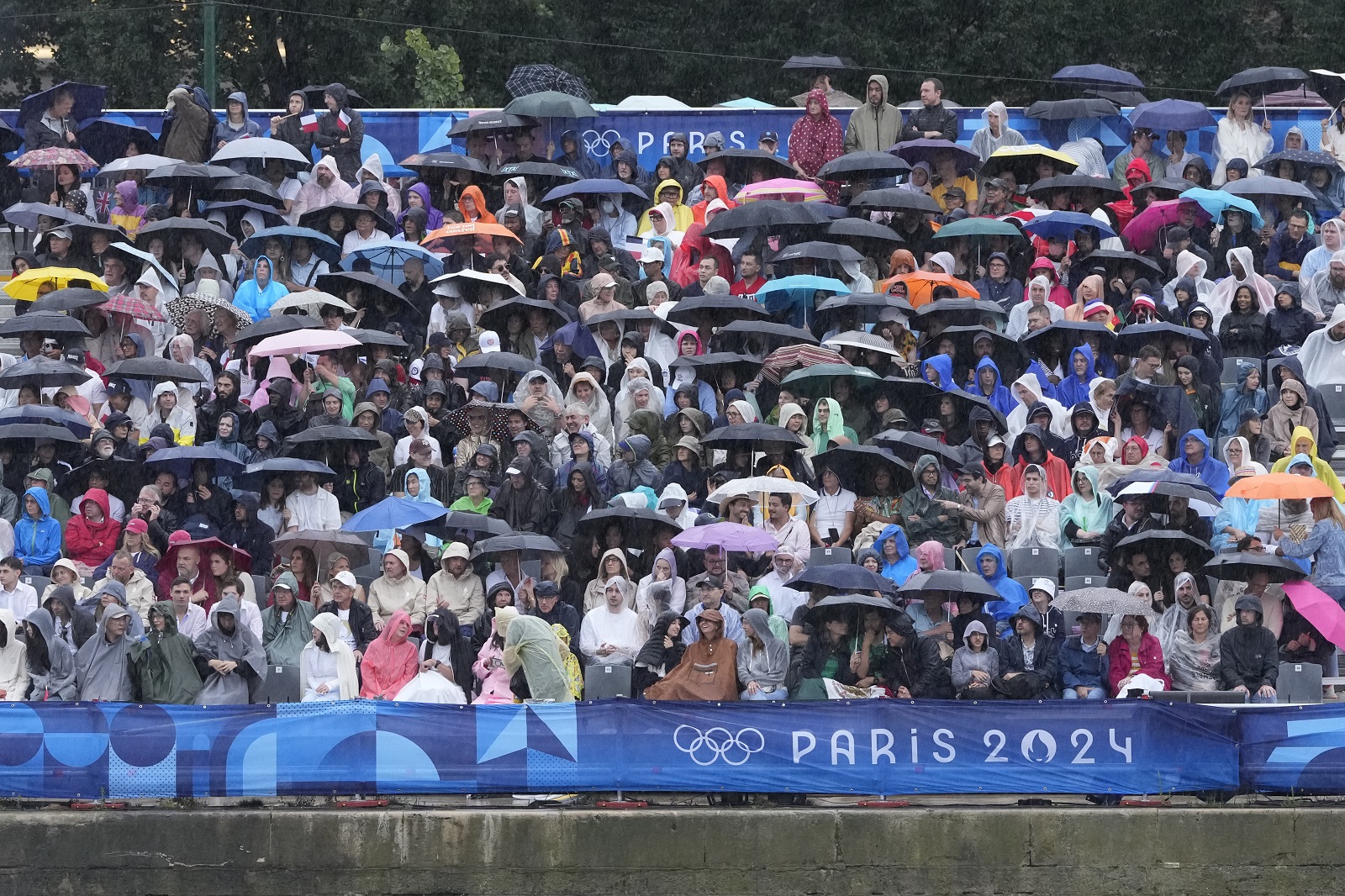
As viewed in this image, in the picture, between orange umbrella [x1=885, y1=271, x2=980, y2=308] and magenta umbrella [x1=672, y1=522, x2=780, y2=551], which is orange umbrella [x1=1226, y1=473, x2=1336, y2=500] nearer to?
magenta umbrella [x1=672, y1=522, x2=780, y2=551]

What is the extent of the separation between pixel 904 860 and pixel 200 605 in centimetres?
564

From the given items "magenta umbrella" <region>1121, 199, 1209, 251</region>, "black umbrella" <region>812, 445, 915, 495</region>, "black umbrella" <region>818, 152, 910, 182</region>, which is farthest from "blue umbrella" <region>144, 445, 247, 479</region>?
"magenta umbrella" <region>1121, 199, 1209, 251</region>

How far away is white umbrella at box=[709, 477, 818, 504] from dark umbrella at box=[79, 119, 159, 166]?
10573 millimetres

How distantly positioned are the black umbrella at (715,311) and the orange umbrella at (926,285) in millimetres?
1521

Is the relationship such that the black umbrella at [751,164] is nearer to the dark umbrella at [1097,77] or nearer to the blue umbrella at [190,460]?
the dark umbrella at [1097,77]

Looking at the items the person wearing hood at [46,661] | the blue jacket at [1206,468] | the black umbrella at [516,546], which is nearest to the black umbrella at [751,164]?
the blue jacket at [1206,468]

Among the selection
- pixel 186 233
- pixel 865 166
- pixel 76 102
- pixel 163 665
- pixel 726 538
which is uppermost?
pixel 76 102

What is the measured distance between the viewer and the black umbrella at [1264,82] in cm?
2723

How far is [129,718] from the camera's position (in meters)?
16.0

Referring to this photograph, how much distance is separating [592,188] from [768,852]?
33.4ft

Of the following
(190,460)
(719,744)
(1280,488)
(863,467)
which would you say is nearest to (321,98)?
(190,460)

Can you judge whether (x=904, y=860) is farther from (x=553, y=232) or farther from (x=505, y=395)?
(x=553, y=232)

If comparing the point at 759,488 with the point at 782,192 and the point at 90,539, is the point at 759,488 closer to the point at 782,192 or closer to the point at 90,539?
the point at 90,539

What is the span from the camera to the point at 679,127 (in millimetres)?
28141
